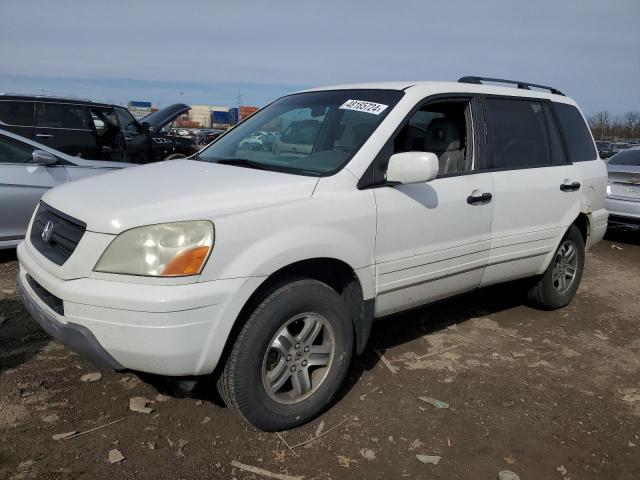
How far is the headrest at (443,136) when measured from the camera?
3.95 meters

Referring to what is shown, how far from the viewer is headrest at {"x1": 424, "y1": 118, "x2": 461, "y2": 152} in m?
3.95

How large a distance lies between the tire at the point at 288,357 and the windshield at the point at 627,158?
8071 millimetres

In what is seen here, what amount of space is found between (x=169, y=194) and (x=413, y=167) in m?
1.32

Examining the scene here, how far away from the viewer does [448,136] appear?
4031 millimetres

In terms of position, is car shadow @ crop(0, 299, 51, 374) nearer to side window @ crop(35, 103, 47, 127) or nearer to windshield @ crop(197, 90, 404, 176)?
windshield @ crop(197, 90, 404, 176)

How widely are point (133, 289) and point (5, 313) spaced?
8.48ft

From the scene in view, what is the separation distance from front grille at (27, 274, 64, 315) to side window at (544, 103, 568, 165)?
3809 millimetres

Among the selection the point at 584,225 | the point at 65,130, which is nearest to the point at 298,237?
the point at 584,225

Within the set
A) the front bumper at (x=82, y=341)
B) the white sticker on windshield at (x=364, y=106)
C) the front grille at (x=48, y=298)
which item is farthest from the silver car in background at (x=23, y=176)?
the white sticker on windshield at (x=364, y=106)

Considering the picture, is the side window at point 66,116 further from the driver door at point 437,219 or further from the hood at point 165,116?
the driver door at point 437,219

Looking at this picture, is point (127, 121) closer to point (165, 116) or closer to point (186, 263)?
point (165, 116)

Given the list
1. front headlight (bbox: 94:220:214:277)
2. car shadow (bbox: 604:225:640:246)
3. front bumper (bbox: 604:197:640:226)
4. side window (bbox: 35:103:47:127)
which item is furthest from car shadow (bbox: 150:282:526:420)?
side window (bbox: 35:103:47:127)

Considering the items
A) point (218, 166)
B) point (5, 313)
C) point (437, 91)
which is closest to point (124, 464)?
point (218, 166)

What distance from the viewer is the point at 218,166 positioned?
3.42 metres
